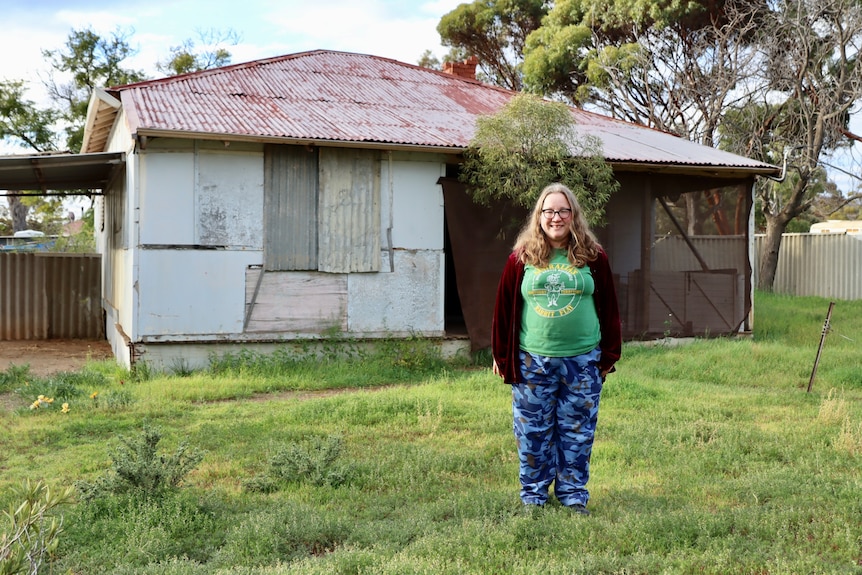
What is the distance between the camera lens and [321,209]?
413 inches

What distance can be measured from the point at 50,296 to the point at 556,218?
1349cm

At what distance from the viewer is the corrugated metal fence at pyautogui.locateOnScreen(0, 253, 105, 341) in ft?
49.2

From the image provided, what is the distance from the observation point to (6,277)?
49.0 ft

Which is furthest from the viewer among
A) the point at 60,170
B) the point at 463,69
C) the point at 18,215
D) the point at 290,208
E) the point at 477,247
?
the point at 18,215

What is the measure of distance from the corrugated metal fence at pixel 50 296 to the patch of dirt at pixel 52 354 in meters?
0.52

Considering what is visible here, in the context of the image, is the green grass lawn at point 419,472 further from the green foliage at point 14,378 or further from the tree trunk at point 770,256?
the tree trunk at point 770,256

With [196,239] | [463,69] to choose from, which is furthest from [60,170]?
[463,69]

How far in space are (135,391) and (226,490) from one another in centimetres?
385

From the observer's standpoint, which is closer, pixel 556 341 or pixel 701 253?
pixel 556 341

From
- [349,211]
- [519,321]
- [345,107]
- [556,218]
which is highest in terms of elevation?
[345,107]

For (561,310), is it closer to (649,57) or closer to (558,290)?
(558,290)

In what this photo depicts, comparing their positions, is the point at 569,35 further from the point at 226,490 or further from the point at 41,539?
the point at 41,539

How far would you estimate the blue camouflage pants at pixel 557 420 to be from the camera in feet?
14.8

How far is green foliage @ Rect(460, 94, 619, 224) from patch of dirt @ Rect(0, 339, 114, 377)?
6.11 metres
